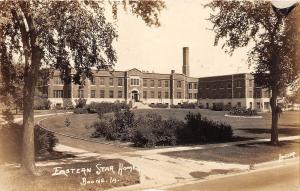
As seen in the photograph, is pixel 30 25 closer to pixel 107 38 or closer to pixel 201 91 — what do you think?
pixel 107 38

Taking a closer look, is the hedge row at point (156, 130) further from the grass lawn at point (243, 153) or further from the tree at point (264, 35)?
the tree at point (264, 35)

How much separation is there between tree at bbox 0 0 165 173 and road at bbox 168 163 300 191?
5.40m

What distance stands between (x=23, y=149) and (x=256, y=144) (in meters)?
16.0

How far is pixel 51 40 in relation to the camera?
13.5 metres

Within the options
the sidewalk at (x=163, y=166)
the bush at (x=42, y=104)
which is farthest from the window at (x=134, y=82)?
the sidewalk at (x=163, y=166)

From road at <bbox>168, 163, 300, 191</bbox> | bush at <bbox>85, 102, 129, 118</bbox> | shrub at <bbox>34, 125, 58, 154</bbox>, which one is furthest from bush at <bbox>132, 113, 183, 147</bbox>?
road at <bbox>168, 163, 300, 191</bbox>

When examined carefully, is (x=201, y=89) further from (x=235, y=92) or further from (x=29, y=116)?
(x=29, y=116)

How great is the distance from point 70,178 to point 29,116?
2417 mm

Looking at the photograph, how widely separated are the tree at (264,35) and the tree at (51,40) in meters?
10.4

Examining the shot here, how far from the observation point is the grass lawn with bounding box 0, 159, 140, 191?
487 inches

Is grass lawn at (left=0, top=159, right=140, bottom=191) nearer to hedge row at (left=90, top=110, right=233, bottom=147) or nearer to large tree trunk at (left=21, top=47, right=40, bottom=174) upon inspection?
large tree trunk at (left=21, top=47, right=40, bottom=174)

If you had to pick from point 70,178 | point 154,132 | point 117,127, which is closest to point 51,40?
point 70,178

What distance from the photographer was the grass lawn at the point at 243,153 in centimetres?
2062

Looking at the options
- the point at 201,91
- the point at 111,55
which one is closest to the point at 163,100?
the point at 201,91
